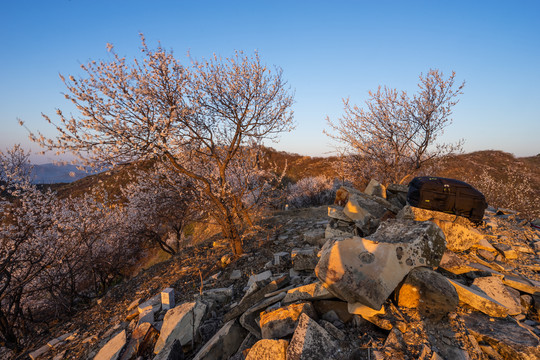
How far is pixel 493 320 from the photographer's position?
239cm

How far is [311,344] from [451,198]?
3.78 metres

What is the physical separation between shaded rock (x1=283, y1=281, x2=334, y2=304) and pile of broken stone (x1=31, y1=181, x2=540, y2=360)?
0.01 metres

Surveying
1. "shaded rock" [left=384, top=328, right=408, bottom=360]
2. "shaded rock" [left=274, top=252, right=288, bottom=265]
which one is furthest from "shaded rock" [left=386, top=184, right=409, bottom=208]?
"shaded rock" [left=384, top=328, right=408, bottom=360]

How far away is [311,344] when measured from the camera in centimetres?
221

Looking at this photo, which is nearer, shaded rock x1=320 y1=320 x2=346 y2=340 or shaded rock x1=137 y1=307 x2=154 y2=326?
shaded rock x1=320 y1=320 x2=346 y2=340

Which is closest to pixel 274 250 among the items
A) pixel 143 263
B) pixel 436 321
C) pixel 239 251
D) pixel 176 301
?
pixel 239 251

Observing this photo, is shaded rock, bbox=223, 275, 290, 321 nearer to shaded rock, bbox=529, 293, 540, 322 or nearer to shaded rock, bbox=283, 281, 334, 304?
shaded rock, bbox=283, 281, 334, 304

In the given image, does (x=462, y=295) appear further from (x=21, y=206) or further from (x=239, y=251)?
(x=21, y=206)

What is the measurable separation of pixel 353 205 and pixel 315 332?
3274 millimetres

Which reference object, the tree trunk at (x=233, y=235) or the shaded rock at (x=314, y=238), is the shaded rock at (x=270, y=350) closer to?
the shaded rock at (x=314, y=238)

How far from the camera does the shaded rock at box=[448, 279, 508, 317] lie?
2.42 meters

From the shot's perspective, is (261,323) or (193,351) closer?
(261,323)

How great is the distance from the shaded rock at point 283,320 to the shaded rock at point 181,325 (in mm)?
1538

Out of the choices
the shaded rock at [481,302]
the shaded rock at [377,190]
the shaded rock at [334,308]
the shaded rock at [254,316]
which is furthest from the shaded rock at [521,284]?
the shaded rock at [254,316]
